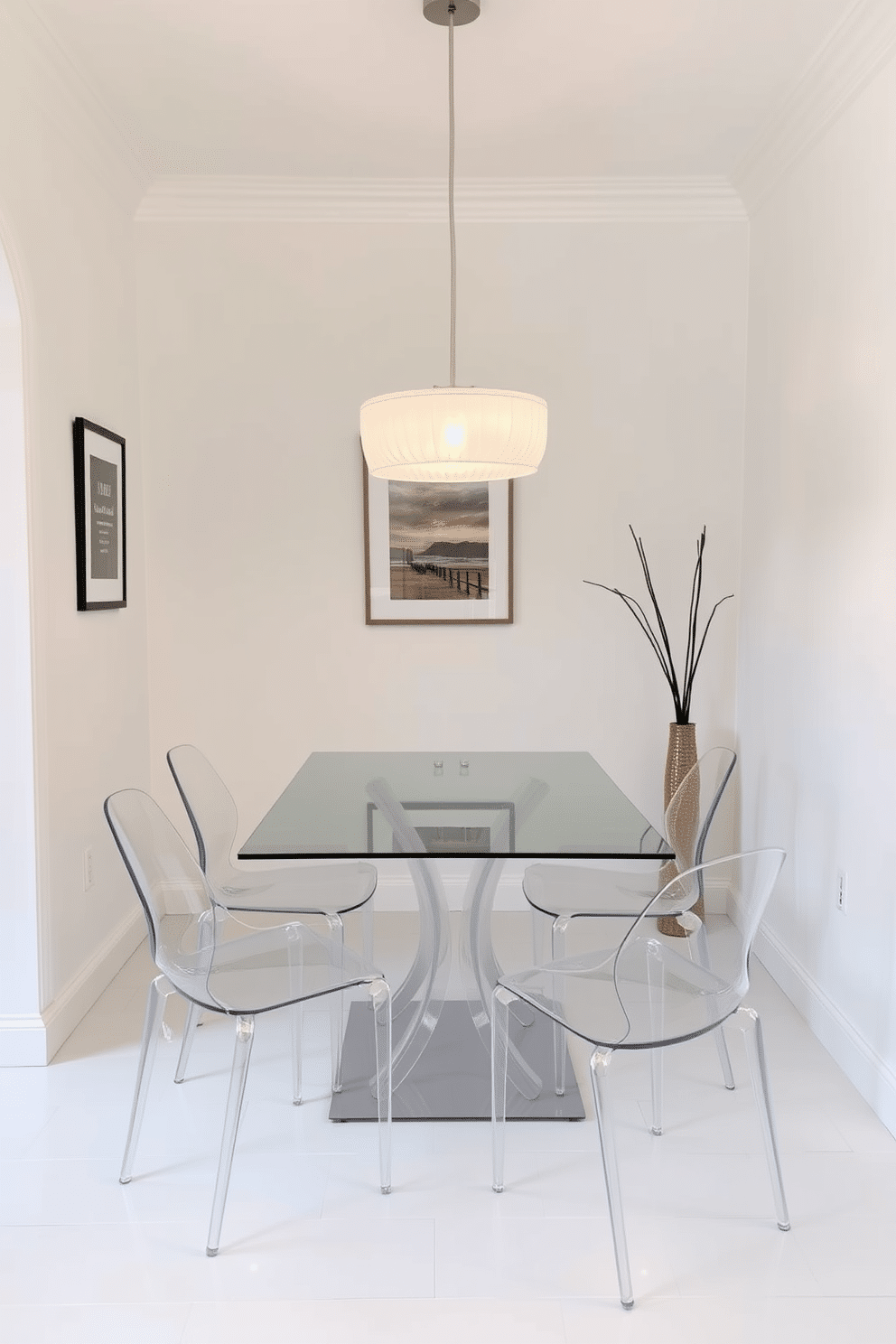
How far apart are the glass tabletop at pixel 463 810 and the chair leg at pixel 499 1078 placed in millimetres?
330

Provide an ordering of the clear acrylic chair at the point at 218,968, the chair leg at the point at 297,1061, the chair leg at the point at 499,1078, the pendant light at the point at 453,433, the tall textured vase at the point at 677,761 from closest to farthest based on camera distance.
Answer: the clear acrylic chair at the point at 218,968
the chair leg at the point at 499,1078
the pendant light at the point at 453,433
the chair leg at the point at 297,1061
the tall textured vase at the point at 677,761

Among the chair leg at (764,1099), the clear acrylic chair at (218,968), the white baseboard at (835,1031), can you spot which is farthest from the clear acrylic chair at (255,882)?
the white baseboard at (835,1031)

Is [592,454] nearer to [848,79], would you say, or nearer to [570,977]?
[848,79]

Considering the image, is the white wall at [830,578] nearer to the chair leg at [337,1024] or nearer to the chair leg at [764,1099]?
the chair leg at [764,1099]

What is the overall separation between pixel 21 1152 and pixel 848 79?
3.41 meters

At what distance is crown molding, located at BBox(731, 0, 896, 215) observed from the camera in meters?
2.64

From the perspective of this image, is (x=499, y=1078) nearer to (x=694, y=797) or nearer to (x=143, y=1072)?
(x=143, y=1072)

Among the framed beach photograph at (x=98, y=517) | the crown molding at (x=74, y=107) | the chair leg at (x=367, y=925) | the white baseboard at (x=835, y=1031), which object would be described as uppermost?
the crown molding at (x=74, y=107)

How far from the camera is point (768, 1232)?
2.13 metres

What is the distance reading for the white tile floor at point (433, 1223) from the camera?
6.23 ft

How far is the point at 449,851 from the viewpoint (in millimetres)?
2291

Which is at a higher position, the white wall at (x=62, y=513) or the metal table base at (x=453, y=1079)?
the white wall at (x=62, y=513)

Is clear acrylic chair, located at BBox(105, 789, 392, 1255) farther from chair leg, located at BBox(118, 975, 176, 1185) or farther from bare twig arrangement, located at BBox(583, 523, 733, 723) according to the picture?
bare twig arrangement, located at BBox(583, 523, 733, 723)

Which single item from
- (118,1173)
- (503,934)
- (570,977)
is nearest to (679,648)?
(503,934)
